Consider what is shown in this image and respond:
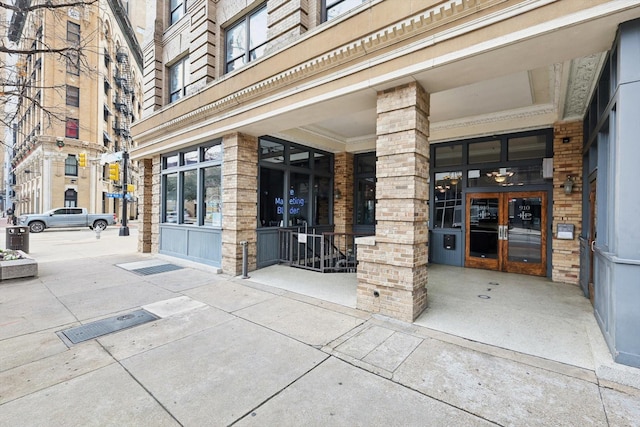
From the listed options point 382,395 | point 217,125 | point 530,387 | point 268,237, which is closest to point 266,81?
point 217,125

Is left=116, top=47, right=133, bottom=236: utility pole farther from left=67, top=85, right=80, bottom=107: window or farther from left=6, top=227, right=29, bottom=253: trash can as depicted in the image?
left=6, top=227, right=29, bottom=253: trash can

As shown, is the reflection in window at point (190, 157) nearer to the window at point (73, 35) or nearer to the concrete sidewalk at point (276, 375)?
the window at point (73, 35)

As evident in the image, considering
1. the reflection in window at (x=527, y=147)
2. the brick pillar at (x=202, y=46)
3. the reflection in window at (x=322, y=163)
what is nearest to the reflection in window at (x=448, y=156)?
the reflection in window at (x=527, y=147)

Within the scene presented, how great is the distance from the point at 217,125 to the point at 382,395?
6.92 m

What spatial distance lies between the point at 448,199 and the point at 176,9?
10864mm

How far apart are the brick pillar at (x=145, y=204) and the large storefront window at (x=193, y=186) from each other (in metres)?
1.46

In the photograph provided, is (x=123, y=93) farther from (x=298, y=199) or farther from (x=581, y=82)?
(x=581, y=82)

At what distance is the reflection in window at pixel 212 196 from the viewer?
826 centimetres

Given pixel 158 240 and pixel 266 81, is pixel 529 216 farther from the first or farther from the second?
pixel 158 240

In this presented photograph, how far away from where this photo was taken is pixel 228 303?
5398mm

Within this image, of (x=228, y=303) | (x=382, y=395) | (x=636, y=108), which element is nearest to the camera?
(x=382, y=395)

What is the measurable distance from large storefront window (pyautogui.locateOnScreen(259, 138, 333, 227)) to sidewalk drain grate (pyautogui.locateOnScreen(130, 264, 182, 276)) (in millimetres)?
2826

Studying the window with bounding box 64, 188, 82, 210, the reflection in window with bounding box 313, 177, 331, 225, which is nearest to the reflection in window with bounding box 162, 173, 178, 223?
the reflection in window with bounding box 313, 177, 331, 225

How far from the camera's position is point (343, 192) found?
10633 mm
